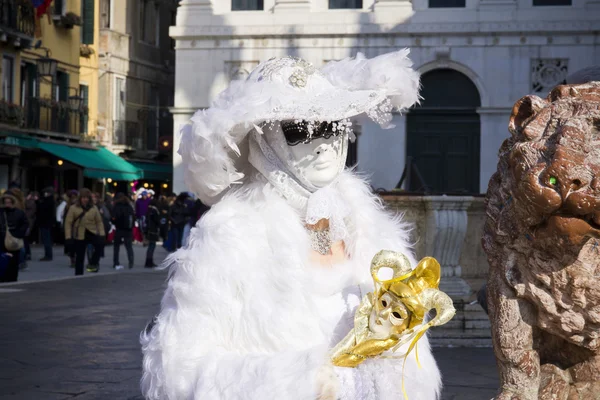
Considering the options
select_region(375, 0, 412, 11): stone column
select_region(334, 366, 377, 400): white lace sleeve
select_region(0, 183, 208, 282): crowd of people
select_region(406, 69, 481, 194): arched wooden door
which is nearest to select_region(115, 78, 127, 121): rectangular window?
select_region(375, 0, 412, 11): stone column

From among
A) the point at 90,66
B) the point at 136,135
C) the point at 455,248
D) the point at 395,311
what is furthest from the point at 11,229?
the point at 136,135

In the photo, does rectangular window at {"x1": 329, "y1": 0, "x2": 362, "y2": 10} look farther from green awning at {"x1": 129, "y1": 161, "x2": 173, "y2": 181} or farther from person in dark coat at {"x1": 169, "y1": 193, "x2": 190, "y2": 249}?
green awning at {"x1": 129, "y1": 161, "x2": 173, "y2": 181}

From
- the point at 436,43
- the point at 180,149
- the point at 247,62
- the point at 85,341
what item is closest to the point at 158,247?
the point at 247,62

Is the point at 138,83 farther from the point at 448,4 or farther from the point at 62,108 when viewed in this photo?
the point at 448,4

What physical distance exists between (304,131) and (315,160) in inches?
4.2

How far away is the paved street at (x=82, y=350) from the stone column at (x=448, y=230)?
3.22 feet

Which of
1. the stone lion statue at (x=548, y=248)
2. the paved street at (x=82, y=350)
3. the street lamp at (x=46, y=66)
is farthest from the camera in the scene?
the street lamp at (x=46, y=66)

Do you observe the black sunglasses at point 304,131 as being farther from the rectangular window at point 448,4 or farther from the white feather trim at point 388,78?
the rectangular window at point 448,4

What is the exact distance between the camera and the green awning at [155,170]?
42.9 m

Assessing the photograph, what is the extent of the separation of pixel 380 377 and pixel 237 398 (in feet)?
1.45

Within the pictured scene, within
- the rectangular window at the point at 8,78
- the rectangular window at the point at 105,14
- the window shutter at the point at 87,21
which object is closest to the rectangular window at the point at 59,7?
the window shutter at the point at 87,21

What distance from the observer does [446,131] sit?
31625 millimetres

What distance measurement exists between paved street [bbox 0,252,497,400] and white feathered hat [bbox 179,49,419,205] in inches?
154

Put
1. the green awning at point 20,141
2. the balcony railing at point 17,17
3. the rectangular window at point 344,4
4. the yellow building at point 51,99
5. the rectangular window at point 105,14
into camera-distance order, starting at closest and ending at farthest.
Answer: the rectangular window at point 344,4
the green awning at point 20,141
the balcony railing at point 17,17
the yellow building at point 51,99
the rectangular window at point 105,14
